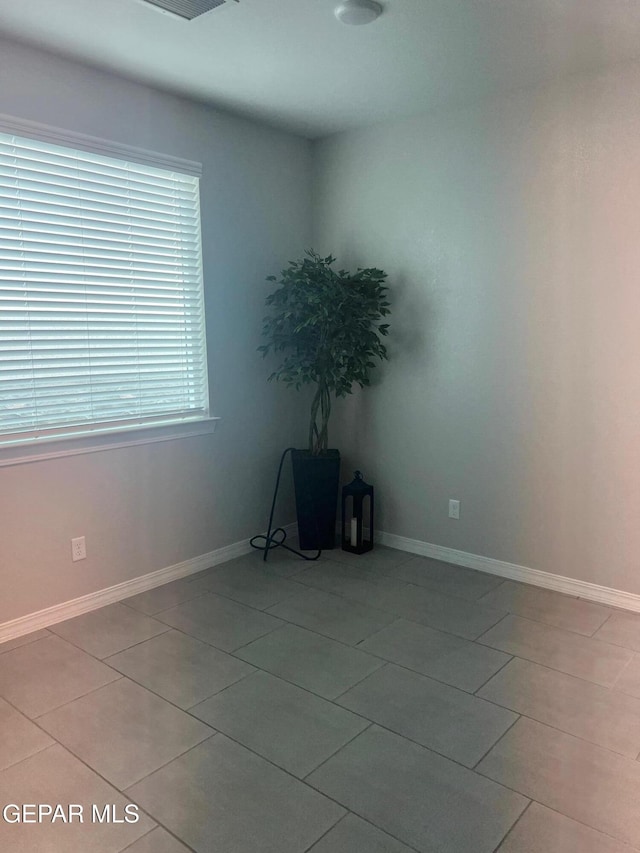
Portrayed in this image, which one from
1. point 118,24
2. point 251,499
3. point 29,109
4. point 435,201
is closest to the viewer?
point 118,24

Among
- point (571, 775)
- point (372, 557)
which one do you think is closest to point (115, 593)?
point (372, 557)

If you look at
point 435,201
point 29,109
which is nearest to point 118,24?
point 29,109

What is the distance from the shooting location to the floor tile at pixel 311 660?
250 centimetres

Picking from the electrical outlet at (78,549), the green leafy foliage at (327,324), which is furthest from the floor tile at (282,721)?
the green leafy foliage at (327,324)

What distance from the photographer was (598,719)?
2256 millimetres

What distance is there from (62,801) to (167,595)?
1.46 m

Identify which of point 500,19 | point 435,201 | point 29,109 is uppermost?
point 500,19

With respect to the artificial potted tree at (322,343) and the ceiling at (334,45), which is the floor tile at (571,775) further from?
the ceiling at (334,45)

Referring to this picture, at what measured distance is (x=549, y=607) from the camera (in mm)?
3146

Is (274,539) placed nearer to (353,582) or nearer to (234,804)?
(353,582)

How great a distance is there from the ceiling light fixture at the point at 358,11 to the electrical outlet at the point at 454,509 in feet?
8.03

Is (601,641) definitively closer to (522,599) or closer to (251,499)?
(522,599)

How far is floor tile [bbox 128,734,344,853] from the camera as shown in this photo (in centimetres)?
174

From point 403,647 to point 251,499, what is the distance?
1515 millimetres
